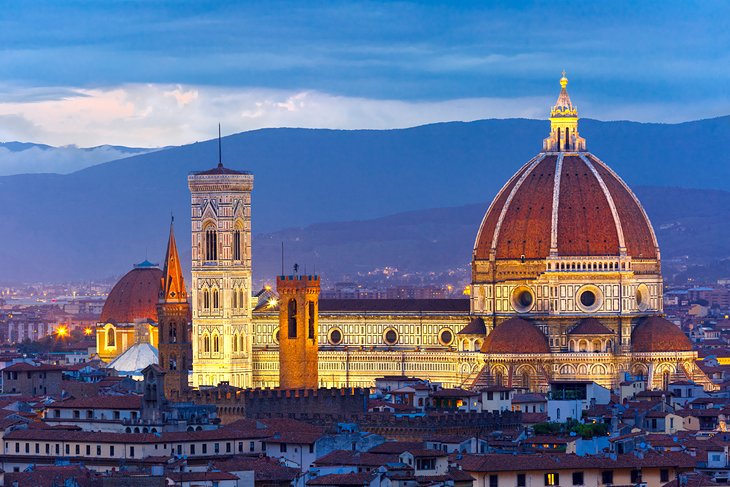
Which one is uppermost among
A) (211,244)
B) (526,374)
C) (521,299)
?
(211,244)

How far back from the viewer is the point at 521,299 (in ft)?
455

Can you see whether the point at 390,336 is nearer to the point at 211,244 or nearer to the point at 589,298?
the point at 589,298

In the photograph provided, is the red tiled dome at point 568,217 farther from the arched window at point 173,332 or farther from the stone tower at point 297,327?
the arched window at point 173,332

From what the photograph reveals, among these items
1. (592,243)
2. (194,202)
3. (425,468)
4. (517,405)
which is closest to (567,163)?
(592,243)

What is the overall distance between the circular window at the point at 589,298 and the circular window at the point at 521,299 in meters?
2.48

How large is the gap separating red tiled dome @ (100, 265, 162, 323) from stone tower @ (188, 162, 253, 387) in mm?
28633

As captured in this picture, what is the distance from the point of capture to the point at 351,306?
144m

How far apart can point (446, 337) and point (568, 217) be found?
8.90 metres

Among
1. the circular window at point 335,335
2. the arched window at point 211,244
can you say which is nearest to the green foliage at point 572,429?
the circular window at point 335,335

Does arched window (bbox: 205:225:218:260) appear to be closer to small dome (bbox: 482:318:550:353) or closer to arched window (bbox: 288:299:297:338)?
arched window (bbox: 288:299:297:338)

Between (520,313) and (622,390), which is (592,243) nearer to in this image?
(520,313)

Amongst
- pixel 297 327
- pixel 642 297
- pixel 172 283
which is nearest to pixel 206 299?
pixel 172 283

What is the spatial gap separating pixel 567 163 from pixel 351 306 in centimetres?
1342

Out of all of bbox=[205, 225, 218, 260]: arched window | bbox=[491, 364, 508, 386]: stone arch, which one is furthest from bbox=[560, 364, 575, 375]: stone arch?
bbox=[205, 225, 218, 260]: arched window
